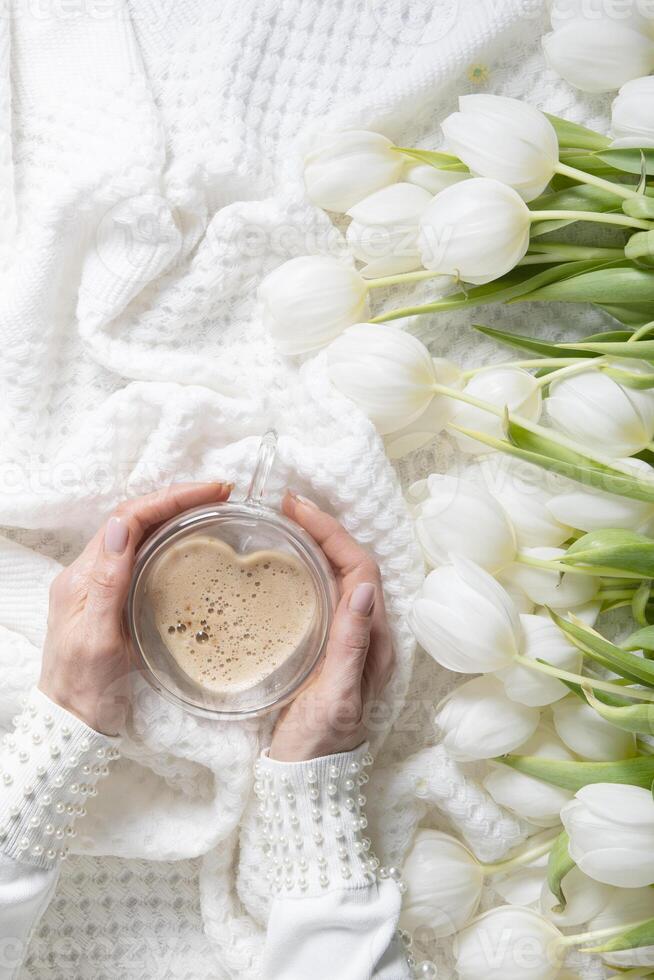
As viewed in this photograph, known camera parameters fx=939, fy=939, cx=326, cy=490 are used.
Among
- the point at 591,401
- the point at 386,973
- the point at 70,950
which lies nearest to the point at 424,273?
the point at 591,401

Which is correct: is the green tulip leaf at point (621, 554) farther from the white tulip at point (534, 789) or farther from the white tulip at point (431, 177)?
the white tulip at point (431, 177)

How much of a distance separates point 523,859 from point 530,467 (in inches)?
14.1

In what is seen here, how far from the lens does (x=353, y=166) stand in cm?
85

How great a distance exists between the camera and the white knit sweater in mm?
803

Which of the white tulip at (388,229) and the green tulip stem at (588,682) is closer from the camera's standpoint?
the green tulip stem at (588,682)

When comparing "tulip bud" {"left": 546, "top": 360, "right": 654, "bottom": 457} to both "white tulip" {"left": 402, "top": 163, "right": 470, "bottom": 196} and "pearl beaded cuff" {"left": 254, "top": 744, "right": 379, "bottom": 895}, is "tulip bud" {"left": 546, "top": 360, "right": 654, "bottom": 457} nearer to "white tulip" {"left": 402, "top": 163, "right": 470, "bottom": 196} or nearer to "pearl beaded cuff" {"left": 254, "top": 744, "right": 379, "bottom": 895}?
"white tulip" {"left": 402, "top": 163, "right": 470, "bottom": 196}

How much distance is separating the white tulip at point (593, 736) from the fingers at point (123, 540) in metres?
0.37

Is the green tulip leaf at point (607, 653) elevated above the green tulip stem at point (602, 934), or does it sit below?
→ above

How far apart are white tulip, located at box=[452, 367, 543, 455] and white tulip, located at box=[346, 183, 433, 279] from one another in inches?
5.2

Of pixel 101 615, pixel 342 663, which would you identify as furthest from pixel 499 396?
pixel 101 615

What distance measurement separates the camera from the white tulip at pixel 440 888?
0.86 meters

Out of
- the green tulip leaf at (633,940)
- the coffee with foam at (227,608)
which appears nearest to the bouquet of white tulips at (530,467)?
the green tulip leaf at (633,940)

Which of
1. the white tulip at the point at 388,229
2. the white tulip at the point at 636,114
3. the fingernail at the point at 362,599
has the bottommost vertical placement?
the fingernail at the point at 362,599

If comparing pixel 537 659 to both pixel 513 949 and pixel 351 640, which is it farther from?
pixel 513 949
